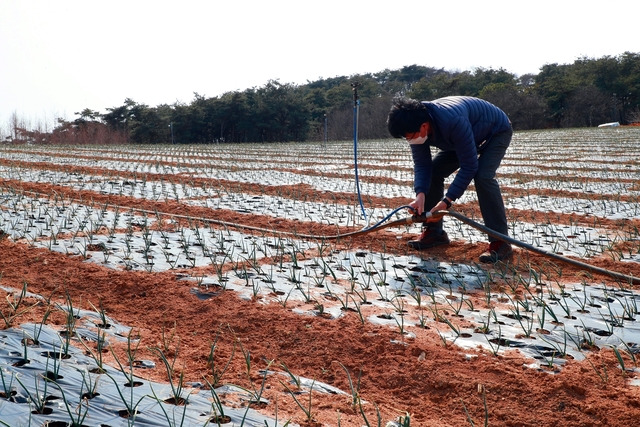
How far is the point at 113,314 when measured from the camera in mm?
2754

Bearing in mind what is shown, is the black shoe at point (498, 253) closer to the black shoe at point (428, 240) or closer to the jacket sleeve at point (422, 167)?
the black shoe at point (428, 240)

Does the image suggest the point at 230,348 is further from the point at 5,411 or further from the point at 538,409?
the point at 538,409

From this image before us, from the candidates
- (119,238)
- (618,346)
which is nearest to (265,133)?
(119,238)

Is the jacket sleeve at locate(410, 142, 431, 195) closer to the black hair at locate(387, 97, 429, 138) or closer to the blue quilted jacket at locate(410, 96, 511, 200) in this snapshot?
the blue quilted jacket at locate(410, 96, 511, 200)

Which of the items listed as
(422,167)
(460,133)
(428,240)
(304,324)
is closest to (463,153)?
(460,133)

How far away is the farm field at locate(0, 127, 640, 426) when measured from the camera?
6.01ft

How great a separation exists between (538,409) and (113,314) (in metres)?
1.98

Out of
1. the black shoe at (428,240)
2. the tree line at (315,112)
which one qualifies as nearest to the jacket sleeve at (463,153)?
the black shoe at (428,240)

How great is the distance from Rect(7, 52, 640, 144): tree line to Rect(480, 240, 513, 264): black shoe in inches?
1255

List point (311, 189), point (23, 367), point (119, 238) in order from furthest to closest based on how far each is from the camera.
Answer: point (311, 189) < point (119, 238) < point (23, 367)

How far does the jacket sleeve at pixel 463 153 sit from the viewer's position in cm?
361

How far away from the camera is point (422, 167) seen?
402cm

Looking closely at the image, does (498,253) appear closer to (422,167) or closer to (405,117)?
(422,167)

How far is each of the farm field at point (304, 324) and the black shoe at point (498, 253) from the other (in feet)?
0.26
